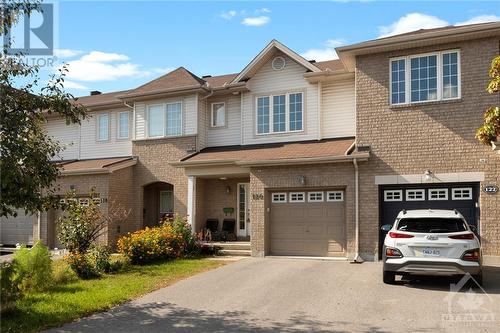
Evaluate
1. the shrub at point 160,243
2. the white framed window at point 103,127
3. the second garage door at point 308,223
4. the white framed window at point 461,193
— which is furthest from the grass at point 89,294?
the white framed window at point 103,127

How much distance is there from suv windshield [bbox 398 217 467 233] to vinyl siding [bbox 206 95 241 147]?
9.92 meters

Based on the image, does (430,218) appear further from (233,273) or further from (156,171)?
(156,171)

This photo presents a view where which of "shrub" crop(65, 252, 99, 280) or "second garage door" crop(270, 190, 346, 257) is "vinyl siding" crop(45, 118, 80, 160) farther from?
"second garage door" crop(270, 190, 346, 257)

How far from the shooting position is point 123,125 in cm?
2152

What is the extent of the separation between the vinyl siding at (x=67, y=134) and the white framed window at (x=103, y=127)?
1.21m

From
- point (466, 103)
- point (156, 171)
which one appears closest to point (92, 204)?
point (156, 171)

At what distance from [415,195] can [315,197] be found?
3162 millimetres

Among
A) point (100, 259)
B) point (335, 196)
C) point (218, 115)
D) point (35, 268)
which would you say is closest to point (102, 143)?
point (218, 115)

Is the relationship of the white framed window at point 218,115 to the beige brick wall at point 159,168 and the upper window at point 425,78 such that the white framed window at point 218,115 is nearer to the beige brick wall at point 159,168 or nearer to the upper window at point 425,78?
the beige brick wall at point 159,168

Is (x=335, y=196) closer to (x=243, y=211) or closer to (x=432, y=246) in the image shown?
(x=243, y=211)

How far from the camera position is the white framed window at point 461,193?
1413cm

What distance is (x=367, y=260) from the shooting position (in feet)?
48.0

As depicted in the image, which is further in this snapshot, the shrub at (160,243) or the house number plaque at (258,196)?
the house number plaque at (258,196)

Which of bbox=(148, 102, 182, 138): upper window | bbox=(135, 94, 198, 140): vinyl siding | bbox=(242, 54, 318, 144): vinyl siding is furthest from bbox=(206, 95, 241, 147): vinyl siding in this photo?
bbox=(148, 102, 182, 138): upper window
